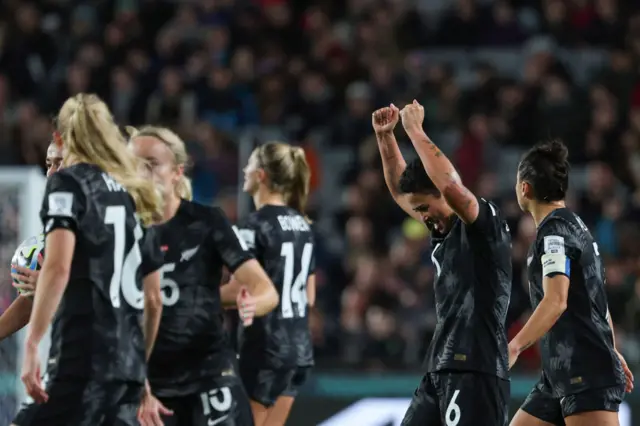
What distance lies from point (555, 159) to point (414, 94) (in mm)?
8556

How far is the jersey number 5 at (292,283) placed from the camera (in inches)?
315

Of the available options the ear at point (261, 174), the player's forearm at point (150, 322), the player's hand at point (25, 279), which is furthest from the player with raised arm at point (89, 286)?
the ear at point (261, 174)

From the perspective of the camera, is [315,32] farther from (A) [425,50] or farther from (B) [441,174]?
(B) [441,174]

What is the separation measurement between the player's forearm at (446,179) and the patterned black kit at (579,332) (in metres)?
0.83

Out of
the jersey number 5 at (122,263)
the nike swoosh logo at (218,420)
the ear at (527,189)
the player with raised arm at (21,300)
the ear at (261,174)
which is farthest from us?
the ear at (261,174)

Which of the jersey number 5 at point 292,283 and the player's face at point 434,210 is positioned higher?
the player's face at point 434,210

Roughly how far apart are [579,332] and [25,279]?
2.76 metres

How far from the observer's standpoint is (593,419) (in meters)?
6.51

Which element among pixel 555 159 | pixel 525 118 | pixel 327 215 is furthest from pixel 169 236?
pixel 525 118

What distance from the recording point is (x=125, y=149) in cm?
510

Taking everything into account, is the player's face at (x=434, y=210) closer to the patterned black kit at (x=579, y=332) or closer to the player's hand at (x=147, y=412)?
the patterned black kit at (x=579, y=332)

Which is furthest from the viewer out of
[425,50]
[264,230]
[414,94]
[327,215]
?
[425,50]

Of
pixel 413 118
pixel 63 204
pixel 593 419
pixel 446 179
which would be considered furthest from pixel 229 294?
pixel 63 204

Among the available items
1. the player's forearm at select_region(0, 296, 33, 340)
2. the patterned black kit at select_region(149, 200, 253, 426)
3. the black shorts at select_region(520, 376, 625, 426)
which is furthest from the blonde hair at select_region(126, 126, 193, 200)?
the black shorts at select_region(520, 376, 625, 426)
